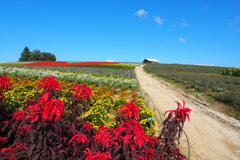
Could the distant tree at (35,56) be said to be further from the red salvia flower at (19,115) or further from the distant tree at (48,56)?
the red salvia flower at (19,115)

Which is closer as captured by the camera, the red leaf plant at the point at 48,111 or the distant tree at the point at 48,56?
the red leaf plant at the point at 48,111

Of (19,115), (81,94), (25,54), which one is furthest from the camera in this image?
(25,54)

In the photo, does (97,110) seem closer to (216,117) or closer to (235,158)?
(235,158)

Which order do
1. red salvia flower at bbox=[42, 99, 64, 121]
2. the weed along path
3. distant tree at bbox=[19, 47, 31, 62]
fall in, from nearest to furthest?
red salvia flower at bbox=[42, 99, 64, 121]
the weed along path
distant tree at bbox=[19, 47, 31, 62]

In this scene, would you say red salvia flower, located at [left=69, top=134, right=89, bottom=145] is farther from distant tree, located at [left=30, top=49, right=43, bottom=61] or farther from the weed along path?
distant tree, located at [left=30, top=49, right=43, bottom=61]

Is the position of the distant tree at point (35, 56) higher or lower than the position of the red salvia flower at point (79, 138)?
higher

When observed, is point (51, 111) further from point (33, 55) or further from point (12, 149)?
point (33, 55)

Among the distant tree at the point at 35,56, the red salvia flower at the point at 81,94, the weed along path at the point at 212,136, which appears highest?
the distant tree at the point at 35,56

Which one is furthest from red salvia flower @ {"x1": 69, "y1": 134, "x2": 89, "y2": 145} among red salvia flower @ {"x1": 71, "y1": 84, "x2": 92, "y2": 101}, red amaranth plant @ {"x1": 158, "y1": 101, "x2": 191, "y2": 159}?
red amaranth plant @ {"x1": 158, "y1": 101, "x2": 191, "y2": 159}

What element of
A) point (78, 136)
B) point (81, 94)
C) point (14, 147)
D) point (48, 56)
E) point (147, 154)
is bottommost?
point (147, 154)

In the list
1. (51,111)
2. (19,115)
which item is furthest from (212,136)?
(19,115)

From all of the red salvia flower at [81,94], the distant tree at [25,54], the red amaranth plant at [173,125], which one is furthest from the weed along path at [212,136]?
the distant tree at [25,54]

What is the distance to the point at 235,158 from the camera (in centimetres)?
462

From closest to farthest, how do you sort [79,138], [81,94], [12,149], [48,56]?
[12,149]
[79,138]
[81,94]
[48,56]
